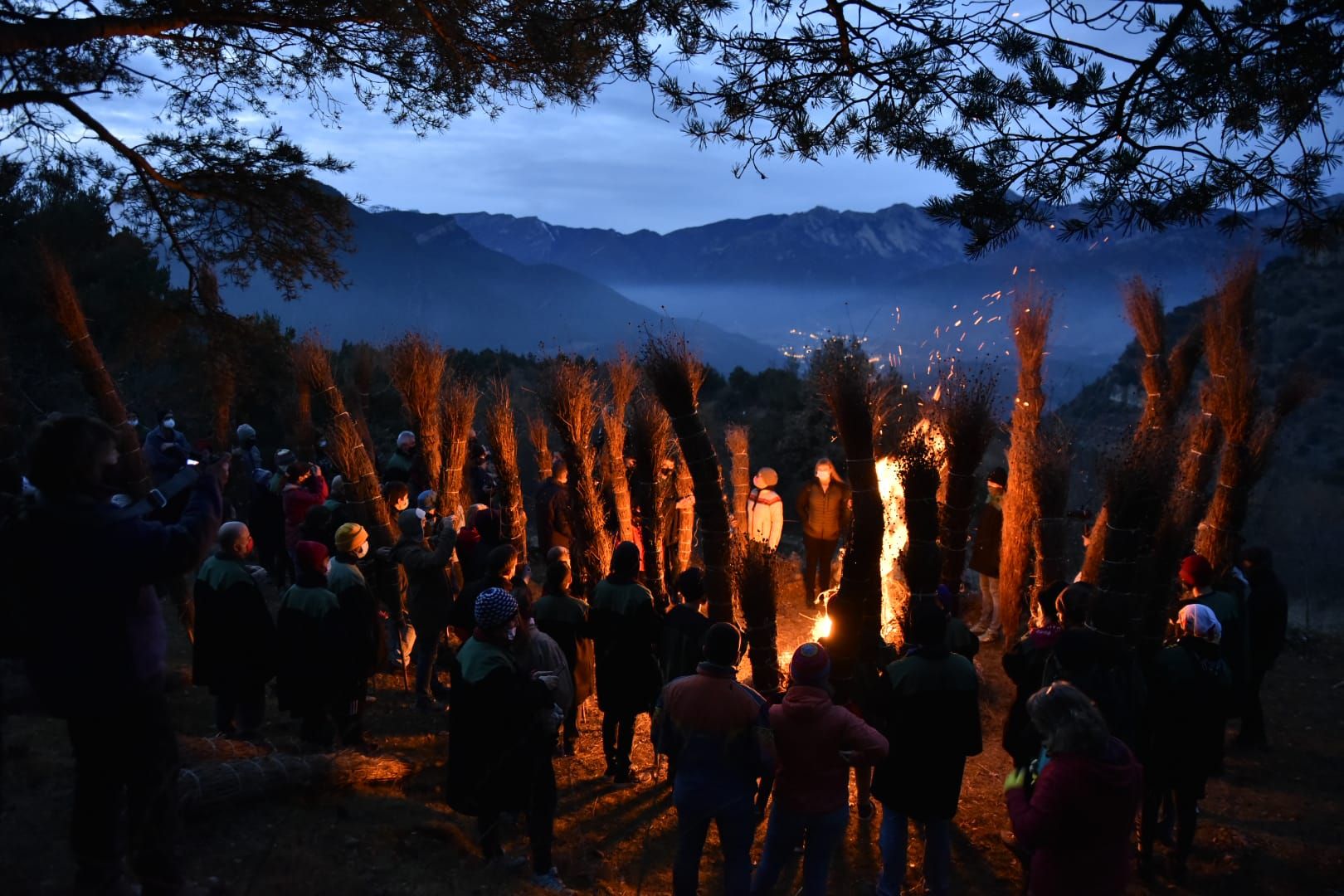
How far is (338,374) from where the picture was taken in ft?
64.1

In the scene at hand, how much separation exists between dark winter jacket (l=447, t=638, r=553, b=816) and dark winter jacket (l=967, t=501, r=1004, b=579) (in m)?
5.67

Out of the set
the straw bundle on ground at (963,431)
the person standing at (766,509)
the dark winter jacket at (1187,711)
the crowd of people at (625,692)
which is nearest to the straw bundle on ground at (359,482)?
the crowd of people at (625,692)

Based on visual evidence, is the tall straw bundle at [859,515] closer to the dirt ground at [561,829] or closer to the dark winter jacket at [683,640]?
the dark winter jacket at [683,640]

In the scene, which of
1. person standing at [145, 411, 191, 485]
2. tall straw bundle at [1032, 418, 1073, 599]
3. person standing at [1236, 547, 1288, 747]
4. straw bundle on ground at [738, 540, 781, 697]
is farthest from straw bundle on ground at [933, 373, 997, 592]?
person standing at [145, 411, 191, 485]

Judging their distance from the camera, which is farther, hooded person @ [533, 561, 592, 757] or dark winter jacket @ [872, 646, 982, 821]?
hooded person @ [533, 561, 592, 757]

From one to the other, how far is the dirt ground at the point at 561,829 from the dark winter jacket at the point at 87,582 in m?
0.90

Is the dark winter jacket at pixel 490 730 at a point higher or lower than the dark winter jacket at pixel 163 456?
lower

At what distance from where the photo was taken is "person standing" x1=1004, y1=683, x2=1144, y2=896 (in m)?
A: 2.81

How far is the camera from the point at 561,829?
5.07 meters

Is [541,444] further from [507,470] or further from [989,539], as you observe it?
[989,539]

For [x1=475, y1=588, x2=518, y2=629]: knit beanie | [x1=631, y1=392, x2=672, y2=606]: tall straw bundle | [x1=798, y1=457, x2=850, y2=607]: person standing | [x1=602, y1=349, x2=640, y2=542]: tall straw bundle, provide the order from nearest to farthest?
[x1=475, y1=588, x2=518, y2=629]: knit beanie → [x1=631, y1=392, x2=672, y2=606]: tall straw bundle → [x1=602, y1=349, x2=640, y2=542]: tall straw bundle → [x1=798, y1=457, x2=850, y2=607]: person standing

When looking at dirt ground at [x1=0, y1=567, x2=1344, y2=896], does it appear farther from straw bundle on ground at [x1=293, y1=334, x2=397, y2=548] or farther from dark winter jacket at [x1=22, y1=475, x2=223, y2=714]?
straw bundle on ground at [x1=293, y1=334, x2=397, y2=548]

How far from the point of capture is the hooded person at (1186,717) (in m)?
4.35

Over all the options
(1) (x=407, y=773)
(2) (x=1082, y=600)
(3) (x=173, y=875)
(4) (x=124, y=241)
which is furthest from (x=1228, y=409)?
(4) (x=124, y=241)
